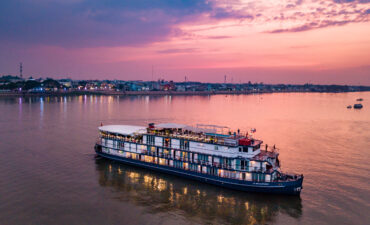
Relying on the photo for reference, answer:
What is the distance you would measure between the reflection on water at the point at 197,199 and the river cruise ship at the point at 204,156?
1107 mm

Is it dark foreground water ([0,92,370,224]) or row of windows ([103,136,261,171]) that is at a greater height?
row of windows ([103,136,261,171])

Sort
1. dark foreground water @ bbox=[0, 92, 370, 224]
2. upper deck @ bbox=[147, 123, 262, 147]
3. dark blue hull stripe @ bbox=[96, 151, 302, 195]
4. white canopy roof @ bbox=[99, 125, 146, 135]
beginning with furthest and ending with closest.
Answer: white canopy roof @ bbox=[99, 125, 146, 135] < upper deck @ bbox=[147, 123, 262, 147] < dark blue hull stripe @ bbox=[96, 151, 302, 195] < dark foreground water @ bbox=[0, 92, 370, 224]

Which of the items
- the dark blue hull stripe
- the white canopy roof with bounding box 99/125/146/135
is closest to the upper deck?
the white canopy roof with bounding box 99/125/146/135

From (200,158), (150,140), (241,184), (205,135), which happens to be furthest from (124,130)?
(241,184)

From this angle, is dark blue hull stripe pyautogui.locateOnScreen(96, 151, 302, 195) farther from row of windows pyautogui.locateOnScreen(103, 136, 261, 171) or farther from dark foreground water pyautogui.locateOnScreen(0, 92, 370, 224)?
row of windows pyautogui.locateOnScreen(103, 136, 261, 171)

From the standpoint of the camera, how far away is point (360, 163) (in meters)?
41.3

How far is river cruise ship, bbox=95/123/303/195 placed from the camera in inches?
1151

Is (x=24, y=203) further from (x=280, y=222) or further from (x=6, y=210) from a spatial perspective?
(x=280, y=222)

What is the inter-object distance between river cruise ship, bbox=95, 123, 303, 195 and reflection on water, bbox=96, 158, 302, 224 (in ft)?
3.63

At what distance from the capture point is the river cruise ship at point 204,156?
2923 centimetres

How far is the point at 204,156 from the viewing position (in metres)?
32.3

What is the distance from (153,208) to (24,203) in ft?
41.9

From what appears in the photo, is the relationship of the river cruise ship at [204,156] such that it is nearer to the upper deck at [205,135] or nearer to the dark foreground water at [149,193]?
the upper deck at [205,135]

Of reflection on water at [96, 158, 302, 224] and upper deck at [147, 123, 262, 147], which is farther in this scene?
upper deck at [147, 123, 262, 147]
